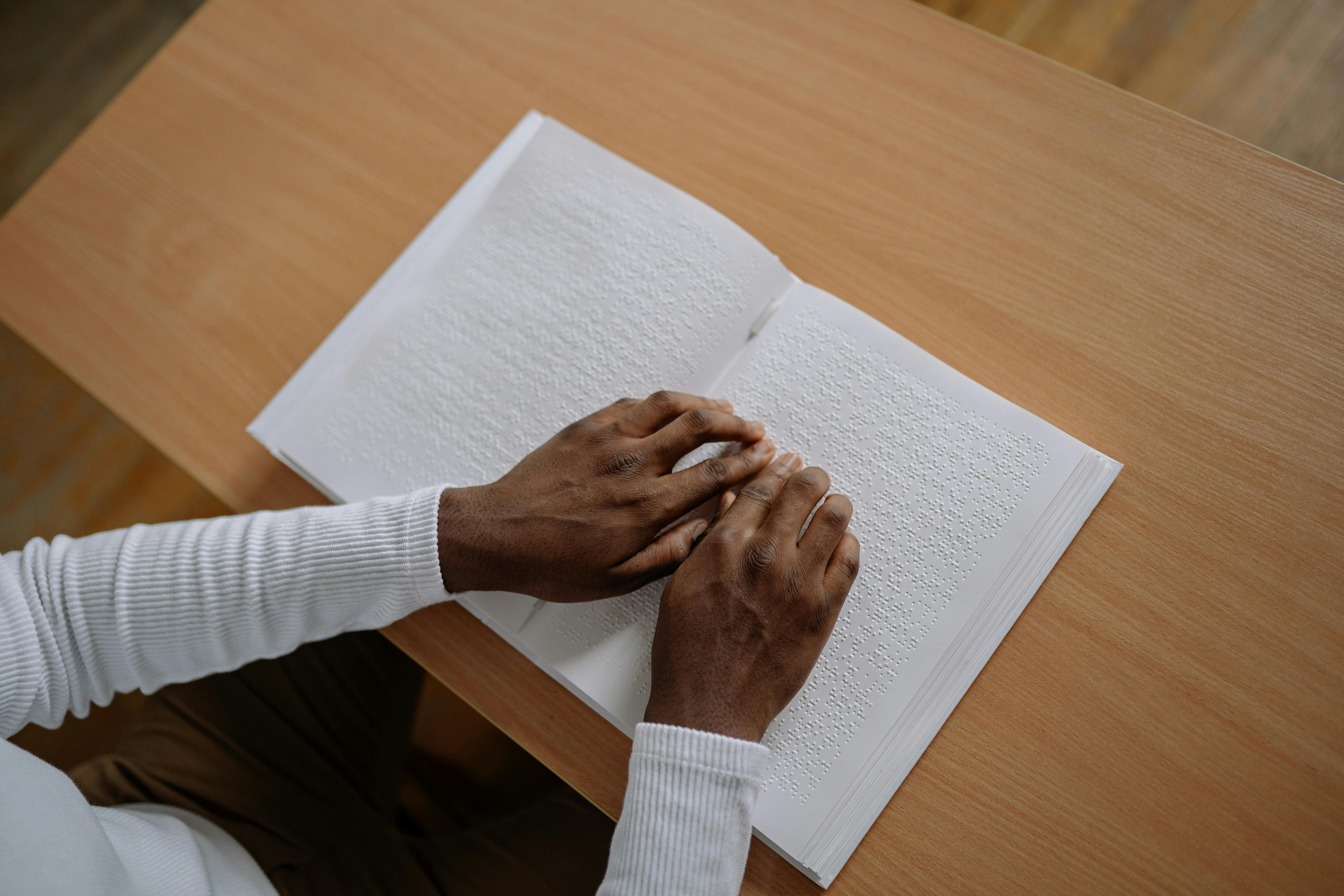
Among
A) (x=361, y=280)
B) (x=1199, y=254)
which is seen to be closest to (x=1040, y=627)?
(x=1199, y=254)

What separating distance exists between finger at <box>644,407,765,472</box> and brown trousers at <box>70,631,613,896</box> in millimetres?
402

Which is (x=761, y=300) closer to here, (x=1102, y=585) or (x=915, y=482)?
(x=915, y=482)

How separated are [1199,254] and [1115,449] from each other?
0.18 metres

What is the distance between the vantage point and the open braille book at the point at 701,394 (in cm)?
54

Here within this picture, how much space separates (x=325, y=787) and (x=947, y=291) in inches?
29.9

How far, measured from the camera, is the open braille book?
54 cm

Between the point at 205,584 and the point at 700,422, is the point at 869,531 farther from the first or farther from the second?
the point at 205,584

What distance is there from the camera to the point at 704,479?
23.0 inches

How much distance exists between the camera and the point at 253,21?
2.66 ft

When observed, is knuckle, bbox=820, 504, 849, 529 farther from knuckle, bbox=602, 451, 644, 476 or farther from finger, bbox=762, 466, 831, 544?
knuckle, bbox=602, 451, 644, 476

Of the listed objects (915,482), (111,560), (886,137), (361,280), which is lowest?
(111,560)

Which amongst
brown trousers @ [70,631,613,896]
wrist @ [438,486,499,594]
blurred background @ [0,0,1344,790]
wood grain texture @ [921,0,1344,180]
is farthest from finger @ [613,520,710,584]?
wood grain texture @ [921,0,1344,180]

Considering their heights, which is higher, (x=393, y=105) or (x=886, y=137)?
(x=886, y=137)

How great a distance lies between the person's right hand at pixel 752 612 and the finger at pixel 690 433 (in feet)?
0.19
